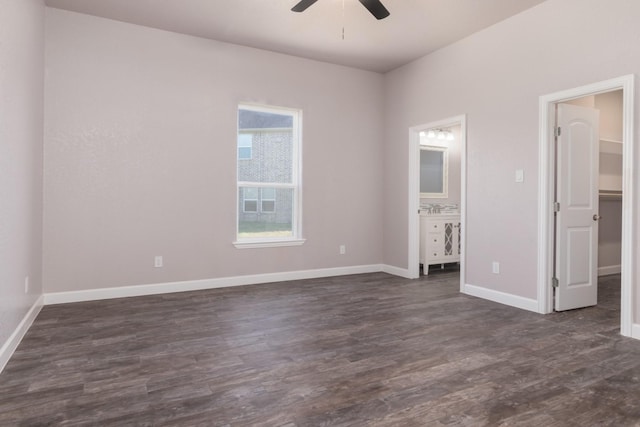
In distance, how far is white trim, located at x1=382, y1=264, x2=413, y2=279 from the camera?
217 inches

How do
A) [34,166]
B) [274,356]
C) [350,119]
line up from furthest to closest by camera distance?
[350,119]
[34,166]
[274,356]

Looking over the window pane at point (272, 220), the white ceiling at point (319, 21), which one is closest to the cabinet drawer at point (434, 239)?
the window pane at point (272, 220)

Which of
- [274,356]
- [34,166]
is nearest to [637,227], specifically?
[274,356]

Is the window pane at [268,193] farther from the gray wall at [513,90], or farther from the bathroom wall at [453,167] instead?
the bathroom wall at [453,167]

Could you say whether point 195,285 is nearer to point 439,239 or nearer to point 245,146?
point 245,146

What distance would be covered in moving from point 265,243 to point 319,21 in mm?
2700

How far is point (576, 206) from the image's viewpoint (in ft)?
12.8

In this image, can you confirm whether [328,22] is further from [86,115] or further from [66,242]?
[66,242]

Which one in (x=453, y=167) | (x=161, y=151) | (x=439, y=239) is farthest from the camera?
(x=453, y=167)

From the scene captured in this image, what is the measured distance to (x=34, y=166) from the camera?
3539 millimetres

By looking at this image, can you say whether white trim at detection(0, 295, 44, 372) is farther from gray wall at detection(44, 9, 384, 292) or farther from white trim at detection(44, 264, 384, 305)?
gray wall at detection(44, 9, 384, 292)

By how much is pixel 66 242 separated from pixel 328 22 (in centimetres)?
360

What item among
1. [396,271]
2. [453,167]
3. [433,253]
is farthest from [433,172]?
[396,271]

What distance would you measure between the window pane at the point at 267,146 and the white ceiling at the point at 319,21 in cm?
88
